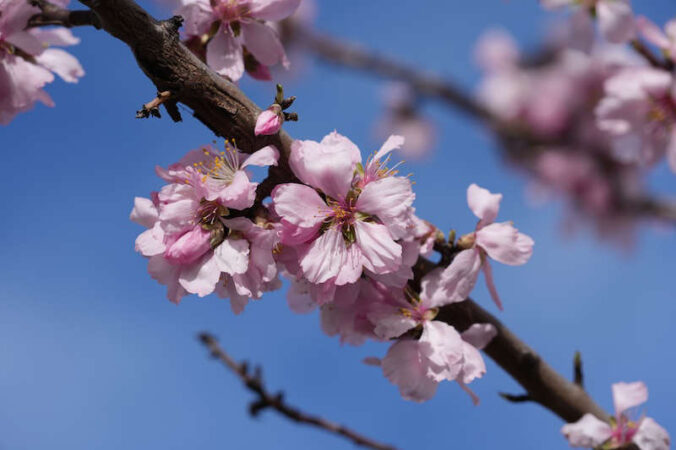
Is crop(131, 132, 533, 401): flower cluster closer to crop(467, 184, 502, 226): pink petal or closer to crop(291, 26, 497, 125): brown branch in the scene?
crop(467, 184, 502, 226): pink petal

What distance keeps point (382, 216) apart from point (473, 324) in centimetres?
37

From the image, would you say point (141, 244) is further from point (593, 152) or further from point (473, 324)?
point (593, 152)

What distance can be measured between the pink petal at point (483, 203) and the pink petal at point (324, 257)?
0.32m

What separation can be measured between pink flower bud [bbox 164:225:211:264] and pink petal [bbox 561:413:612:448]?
0.90 metres

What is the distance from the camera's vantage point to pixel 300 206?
1049mm

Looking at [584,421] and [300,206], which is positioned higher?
[584,421]

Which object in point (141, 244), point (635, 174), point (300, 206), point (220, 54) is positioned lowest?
point (141, 244)

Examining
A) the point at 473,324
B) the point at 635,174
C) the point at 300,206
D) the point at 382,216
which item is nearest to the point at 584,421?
the point at 473,324

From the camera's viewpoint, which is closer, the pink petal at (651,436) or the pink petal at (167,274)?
the pink petal at (167,274)

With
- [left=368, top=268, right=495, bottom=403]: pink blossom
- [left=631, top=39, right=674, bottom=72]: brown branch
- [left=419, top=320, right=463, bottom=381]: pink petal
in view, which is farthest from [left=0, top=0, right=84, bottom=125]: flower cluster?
[left=631, top=39, right=674, bottom=72]: brown branch

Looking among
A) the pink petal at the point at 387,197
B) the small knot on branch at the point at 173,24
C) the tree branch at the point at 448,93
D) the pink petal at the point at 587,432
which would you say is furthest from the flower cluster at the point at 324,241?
the tree branch at the point at 448,93

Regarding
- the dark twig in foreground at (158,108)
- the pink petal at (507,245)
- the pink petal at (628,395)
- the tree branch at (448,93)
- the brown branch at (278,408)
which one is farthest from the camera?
the tree branch at (448,93)

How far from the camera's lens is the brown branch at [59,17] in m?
1.20

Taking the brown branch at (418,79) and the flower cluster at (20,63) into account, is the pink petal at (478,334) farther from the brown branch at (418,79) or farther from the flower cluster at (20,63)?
the brown branch at (418,79)
